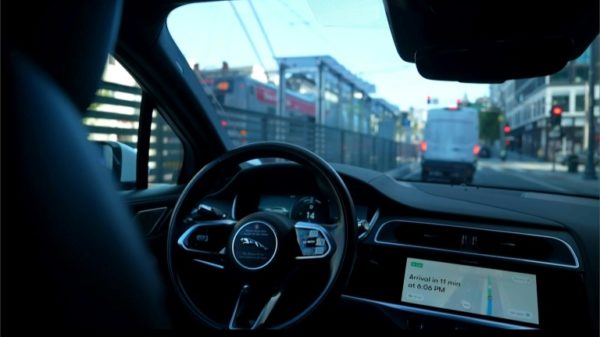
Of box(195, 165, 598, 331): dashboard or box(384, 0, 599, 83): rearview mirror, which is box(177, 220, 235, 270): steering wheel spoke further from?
box(384, 0, 599, 83): rearview mirror

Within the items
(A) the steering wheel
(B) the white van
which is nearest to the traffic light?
(B) the white van

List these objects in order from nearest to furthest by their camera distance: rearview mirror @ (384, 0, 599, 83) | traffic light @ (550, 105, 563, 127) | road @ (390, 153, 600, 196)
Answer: rearview mirror @ (384, 0, 599, 83) → road @ (390, 153, 600, 196) → traffic light @ (550, 105, 563, 127)

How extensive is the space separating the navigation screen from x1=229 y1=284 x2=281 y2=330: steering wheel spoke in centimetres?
76

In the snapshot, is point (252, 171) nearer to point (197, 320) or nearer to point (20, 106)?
point (197, 320)

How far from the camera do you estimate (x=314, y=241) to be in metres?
1.65

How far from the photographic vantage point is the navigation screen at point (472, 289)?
190 centimetres

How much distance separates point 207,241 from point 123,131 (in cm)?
164

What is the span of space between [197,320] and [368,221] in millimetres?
1065

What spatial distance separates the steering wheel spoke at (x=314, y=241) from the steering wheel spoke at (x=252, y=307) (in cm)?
18

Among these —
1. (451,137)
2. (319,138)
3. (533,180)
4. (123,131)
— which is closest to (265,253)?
(123,131)

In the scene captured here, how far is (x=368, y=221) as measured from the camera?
90.0 inches

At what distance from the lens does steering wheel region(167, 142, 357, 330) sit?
158 cm

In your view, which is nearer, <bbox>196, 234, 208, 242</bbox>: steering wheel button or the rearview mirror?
the rearview mirror

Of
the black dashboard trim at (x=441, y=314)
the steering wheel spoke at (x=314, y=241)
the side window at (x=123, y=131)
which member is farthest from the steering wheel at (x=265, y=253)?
the side window at (x=123, y=131)
